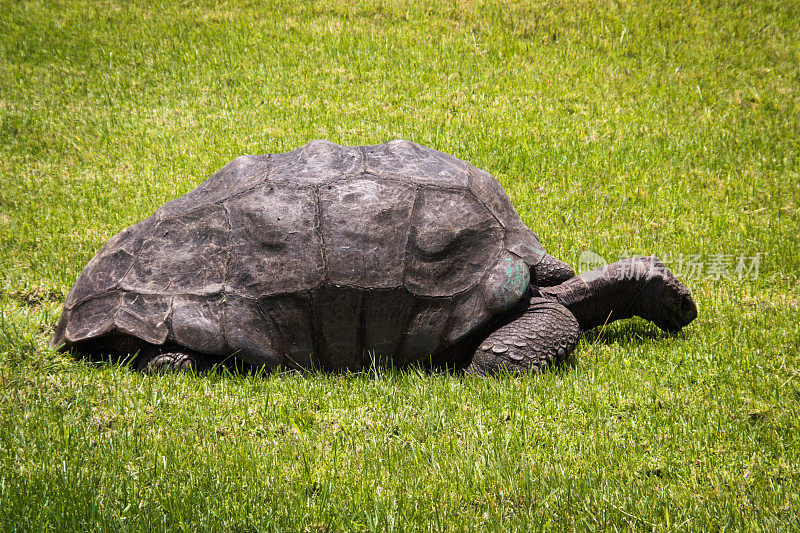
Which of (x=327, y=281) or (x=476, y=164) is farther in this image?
(x=476, y=164)

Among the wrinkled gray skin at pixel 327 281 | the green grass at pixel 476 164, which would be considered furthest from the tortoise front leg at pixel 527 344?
the green grass at pixel 476 164

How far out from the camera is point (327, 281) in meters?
4.66

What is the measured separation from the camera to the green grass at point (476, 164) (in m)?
3.39

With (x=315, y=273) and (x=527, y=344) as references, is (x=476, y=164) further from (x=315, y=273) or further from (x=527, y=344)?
(x=315, y=273)

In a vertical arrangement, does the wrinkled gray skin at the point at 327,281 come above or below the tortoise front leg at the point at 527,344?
above

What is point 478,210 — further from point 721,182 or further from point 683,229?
point 721,182

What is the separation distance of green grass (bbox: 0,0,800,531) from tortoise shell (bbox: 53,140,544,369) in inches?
12.1

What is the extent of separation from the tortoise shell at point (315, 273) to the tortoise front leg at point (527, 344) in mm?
200

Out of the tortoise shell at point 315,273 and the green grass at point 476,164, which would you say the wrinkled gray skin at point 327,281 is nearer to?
the tortoise shell at point 315,273

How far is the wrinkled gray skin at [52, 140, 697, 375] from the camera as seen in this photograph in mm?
4711

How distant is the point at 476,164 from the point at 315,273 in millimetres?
4512

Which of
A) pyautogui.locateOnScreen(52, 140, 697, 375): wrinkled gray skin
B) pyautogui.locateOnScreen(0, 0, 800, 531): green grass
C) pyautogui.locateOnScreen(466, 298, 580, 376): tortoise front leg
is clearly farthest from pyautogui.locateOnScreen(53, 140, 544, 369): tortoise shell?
pyautogui.locateOnScreen(0, 0, 800, 531): green grass

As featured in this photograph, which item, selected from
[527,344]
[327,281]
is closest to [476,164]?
[527,344]

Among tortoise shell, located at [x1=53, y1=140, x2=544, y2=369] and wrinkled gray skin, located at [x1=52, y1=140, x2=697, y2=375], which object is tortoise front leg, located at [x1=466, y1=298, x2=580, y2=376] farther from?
tortoise shell, located at [x1=53, y1=140, x2=544, y2=369]
